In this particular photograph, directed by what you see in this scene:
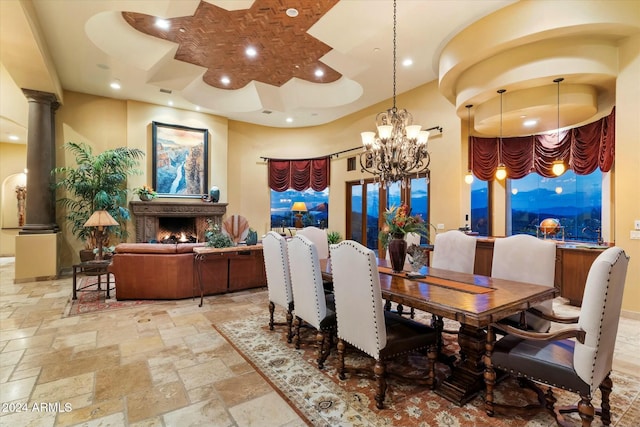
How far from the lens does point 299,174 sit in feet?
30.0

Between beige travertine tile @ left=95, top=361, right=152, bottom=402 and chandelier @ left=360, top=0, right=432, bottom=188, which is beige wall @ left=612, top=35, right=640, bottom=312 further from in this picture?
beige travertine tile @ left=95, top=361, right=152, bottom=402

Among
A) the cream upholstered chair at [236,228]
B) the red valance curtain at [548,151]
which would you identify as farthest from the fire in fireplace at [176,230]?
the red valance curtain at [548,151]

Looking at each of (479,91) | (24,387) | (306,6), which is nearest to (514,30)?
(479,91)

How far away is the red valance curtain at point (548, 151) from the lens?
4.89 metres

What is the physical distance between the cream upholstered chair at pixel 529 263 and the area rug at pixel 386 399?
54cm

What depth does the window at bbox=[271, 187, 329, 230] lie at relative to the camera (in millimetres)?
9255

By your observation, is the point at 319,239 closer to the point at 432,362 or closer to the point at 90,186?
the point at 432,362

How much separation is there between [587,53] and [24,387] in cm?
665

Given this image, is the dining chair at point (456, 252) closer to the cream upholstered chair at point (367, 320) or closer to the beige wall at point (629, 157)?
the cream upholstered chair at point (367, 320)

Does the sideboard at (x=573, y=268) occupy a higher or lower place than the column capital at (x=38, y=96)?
lower

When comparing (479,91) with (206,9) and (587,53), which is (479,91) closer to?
(587,53)

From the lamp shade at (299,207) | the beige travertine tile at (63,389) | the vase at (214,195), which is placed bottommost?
the beige travertine tile at (63,389)

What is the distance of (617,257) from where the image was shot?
1.68m

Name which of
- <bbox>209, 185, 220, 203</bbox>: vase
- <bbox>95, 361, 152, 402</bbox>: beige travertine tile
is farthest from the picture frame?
<bbox>95, 361, 152, 402</bbox>: beige travertine tile
